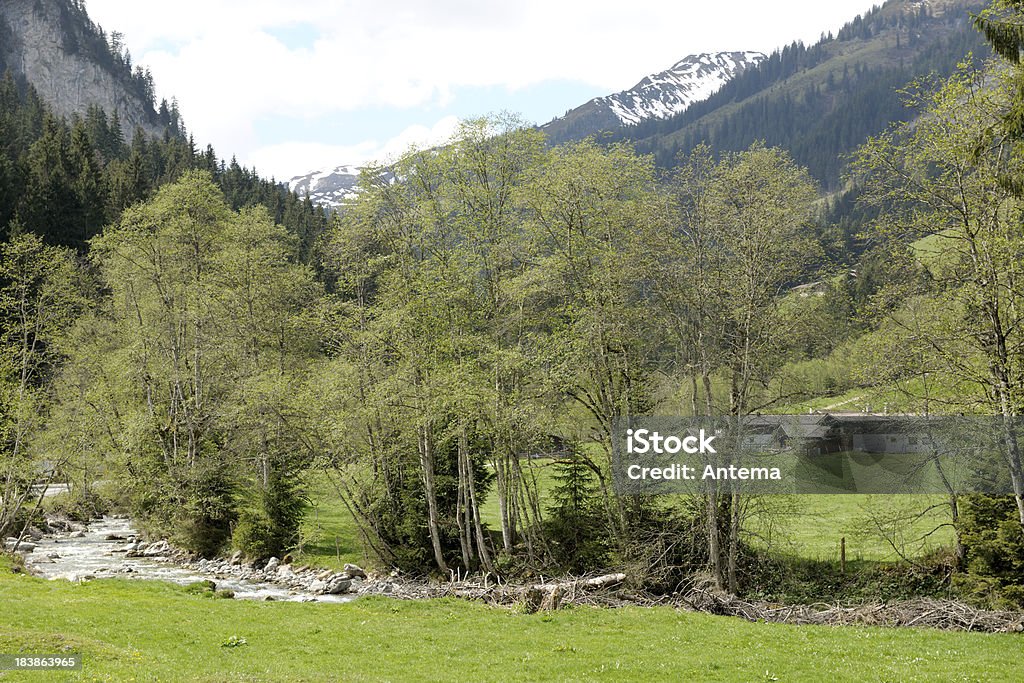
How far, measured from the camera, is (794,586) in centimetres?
2842

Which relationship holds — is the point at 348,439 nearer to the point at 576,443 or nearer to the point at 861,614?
the point at 576,443

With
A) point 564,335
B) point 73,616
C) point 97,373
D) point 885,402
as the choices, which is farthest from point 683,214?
point 97,373

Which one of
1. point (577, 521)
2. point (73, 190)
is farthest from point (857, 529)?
point (73, 190)

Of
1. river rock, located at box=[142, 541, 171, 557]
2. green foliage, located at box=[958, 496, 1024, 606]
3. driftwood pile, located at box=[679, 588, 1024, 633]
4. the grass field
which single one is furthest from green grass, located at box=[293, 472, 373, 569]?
green foliage, located at box=[958, 496, 1024, 606]

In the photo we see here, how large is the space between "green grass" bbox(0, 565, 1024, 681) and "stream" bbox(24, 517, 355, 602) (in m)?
6.76

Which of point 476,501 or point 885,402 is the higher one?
point 885,402

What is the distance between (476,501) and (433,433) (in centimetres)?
359

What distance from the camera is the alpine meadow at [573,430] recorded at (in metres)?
20.0

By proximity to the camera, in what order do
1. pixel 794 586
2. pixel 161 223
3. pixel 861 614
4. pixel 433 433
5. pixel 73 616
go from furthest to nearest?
pixel 161 223 < pixel 433 433 < pixel 794 586 < pixel 861 614 < pixel 73 616

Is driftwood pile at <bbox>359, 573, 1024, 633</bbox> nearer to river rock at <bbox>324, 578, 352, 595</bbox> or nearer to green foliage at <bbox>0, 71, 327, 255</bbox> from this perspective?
river rock at <bbox>324, 578, 352, 595</bbox>

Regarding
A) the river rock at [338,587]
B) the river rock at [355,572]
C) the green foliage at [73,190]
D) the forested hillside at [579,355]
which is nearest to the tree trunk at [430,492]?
the forested hillside at [579,355]

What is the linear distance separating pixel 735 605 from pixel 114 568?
28.8 metres

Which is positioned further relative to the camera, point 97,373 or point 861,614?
point 97,373

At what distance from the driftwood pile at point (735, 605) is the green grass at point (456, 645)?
5.22 feet
